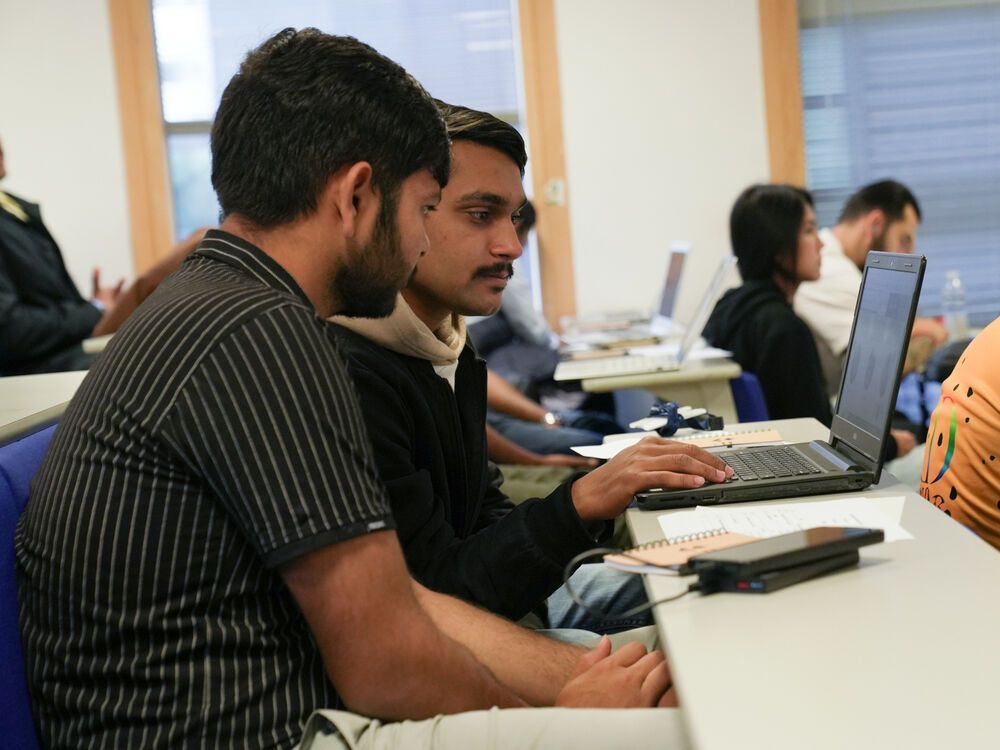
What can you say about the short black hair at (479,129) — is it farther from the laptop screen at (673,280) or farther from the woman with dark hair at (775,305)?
the laptop screen at (673,280)

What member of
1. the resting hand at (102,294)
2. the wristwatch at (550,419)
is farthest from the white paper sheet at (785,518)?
the resting hand at (102,294)

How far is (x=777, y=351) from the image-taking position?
3379 millimetres

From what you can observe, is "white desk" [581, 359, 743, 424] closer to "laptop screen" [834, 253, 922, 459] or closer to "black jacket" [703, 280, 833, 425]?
"black jacket" [703, 280, 833, 425]

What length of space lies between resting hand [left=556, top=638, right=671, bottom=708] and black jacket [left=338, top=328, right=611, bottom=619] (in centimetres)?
26

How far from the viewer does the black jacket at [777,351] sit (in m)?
3.31

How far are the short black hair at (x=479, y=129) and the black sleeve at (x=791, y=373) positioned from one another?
1.59 m

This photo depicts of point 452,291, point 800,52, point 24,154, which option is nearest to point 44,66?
point 24,154

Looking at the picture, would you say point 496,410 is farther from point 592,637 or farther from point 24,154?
point 24,154

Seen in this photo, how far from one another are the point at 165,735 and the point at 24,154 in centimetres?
512

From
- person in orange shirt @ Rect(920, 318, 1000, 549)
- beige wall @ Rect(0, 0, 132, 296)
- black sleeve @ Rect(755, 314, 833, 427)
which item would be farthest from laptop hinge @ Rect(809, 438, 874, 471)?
beige wall @ Rect(0, 0, 132, 296)

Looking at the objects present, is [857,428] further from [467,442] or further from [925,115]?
[925,115]

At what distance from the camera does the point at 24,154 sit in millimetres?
5566

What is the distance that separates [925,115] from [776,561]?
500 cm

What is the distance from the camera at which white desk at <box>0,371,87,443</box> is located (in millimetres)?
1475
